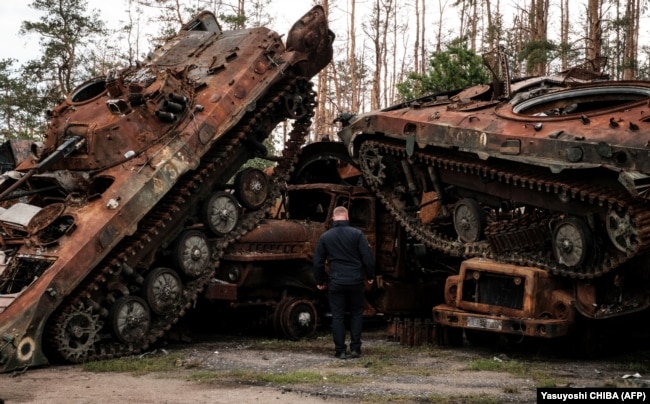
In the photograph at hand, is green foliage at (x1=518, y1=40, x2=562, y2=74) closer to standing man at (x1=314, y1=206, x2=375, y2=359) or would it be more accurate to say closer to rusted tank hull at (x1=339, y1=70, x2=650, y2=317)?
rusted tank hull at (x1=339, y1=70, x2=650, y2=317)

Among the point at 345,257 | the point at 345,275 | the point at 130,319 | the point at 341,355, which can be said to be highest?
the point at 345,257

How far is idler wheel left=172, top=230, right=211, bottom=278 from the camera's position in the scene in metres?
12.0

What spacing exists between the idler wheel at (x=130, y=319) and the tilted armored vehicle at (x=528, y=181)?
3.78 m

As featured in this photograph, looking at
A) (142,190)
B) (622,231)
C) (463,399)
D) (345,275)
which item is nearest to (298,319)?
(345,275)

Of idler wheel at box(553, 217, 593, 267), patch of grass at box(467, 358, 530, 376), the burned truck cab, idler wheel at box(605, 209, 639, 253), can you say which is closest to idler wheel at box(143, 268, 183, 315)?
the burned truck cab

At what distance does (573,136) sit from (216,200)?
5132 millimetres

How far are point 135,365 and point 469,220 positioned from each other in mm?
4842

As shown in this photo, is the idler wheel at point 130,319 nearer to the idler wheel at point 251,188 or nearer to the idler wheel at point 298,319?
the idler wheel at point 298,319

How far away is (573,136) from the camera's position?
10.2m

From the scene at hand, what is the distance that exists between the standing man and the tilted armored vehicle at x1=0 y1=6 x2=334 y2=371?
90.4 inches

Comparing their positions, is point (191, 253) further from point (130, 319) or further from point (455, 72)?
point (455, 72)

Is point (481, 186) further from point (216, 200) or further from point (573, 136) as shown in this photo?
point (216, 200)

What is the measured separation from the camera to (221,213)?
1273 cm

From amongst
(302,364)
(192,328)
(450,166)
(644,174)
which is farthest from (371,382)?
(192,328)
